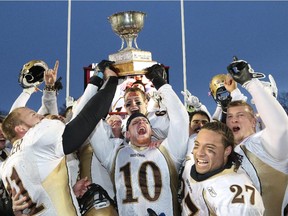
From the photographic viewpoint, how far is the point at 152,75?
11.9 feet

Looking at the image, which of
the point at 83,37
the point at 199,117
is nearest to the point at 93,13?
the point at 83,37

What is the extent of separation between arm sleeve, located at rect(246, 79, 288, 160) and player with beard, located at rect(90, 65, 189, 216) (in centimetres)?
76

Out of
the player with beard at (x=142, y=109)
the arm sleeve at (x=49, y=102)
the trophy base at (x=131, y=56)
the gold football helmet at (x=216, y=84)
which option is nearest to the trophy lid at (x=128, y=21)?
the trophy base at (x=131, y=56)

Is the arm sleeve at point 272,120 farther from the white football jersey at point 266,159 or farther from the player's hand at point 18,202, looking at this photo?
the player's hand at point 18,202

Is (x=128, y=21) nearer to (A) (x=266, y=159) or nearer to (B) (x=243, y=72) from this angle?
(B) (x=243, y=72)

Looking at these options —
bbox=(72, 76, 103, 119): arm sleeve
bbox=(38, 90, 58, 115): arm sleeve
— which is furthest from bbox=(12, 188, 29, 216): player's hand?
bbox=(38, 90, 58, 115): arm sleeve

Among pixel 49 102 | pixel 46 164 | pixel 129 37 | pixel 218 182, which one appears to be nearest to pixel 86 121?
pixel 46 164

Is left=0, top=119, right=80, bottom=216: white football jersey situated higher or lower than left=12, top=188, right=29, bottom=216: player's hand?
higher

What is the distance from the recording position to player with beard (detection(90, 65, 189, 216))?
3363 millimetres

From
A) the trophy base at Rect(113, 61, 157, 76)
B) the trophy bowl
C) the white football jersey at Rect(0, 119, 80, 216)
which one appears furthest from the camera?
the trophy base at Rect(113, 61, 157, 76)

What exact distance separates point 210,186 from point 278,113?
23.9 inches

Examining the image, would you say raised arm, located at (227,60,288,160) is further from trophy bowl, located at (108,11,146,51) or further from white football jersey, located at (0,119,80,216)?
trophy bowl, located at (108,11,146,51)

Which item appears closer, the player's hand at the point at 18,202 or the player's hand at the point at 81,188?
the player's hand at the point at 18,202

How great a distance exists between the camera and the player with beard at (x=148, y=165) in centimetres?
336
